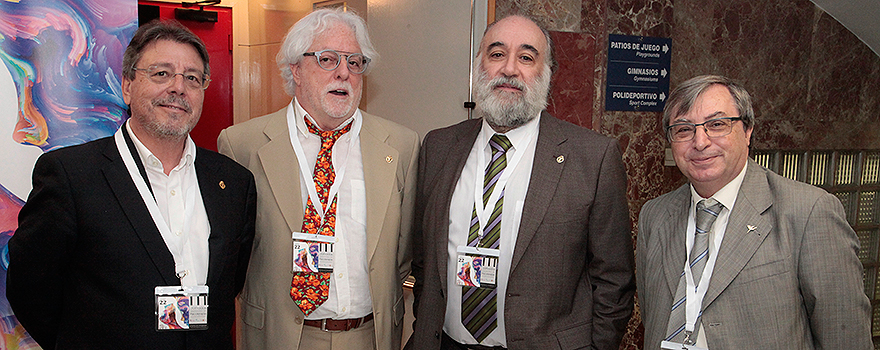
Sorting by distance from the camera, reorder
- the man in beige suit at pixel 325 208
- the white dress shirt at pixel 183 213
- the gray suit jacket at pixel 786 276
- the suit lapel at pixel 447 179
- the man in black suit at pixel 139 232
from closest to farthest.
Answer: the gray suit jacket at pixel 786 276
the man in black suit at pixel 139 232
the white dress shirt at pixel 183 213
the suit lapel at pixel 447 179
the man in beige suit at pixel 325 208

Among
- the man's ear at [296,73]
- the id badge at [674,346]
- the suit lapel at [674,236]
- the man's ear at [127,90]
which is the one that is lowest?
the id badge at [674,346]

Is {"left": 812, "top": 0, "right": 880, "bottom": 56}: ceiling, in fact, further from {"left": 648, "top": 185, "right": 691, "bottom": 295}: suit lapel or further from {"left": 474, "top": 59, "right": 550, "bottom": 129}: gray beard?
{"left": 474, "top": 59, "right": 550, "bottom": 129}: gray beard

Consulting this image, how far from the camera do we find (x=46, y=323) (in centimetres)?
216

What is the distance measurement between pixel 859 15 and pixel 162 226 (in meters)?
5.39

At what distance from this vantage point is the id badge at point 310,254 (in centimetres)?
246

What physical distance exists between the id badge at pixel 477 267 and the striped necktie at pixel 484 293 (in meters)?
0.04

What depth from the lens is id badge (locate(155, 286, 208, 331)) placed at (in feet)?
6.88

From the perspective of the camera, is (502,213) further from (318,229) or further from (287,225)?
(287,225)

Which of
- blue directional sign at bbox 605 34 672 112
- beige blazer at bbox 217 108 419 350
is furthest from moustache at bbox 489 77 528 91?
blue directional sign at bbox 605 34 672 112

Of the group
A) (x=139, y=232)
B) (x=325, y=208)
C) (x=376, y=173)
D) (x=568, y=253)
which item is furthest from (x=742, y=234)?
(x=139, y=232)

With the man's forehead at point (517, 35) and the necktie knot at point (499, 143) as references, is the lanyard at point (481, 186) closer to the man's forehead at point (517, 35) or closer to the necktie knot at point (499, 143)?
the necktie knot at point (499, 143)

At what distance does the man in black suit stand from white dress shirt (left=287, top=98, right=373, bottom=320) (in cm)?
39

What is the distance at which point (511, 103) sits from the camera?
2.46 m

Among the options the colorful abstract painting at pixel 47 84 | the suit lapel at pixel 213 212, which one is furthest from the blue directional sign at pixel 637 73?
the colorful abstract painting at pixel 47 84
